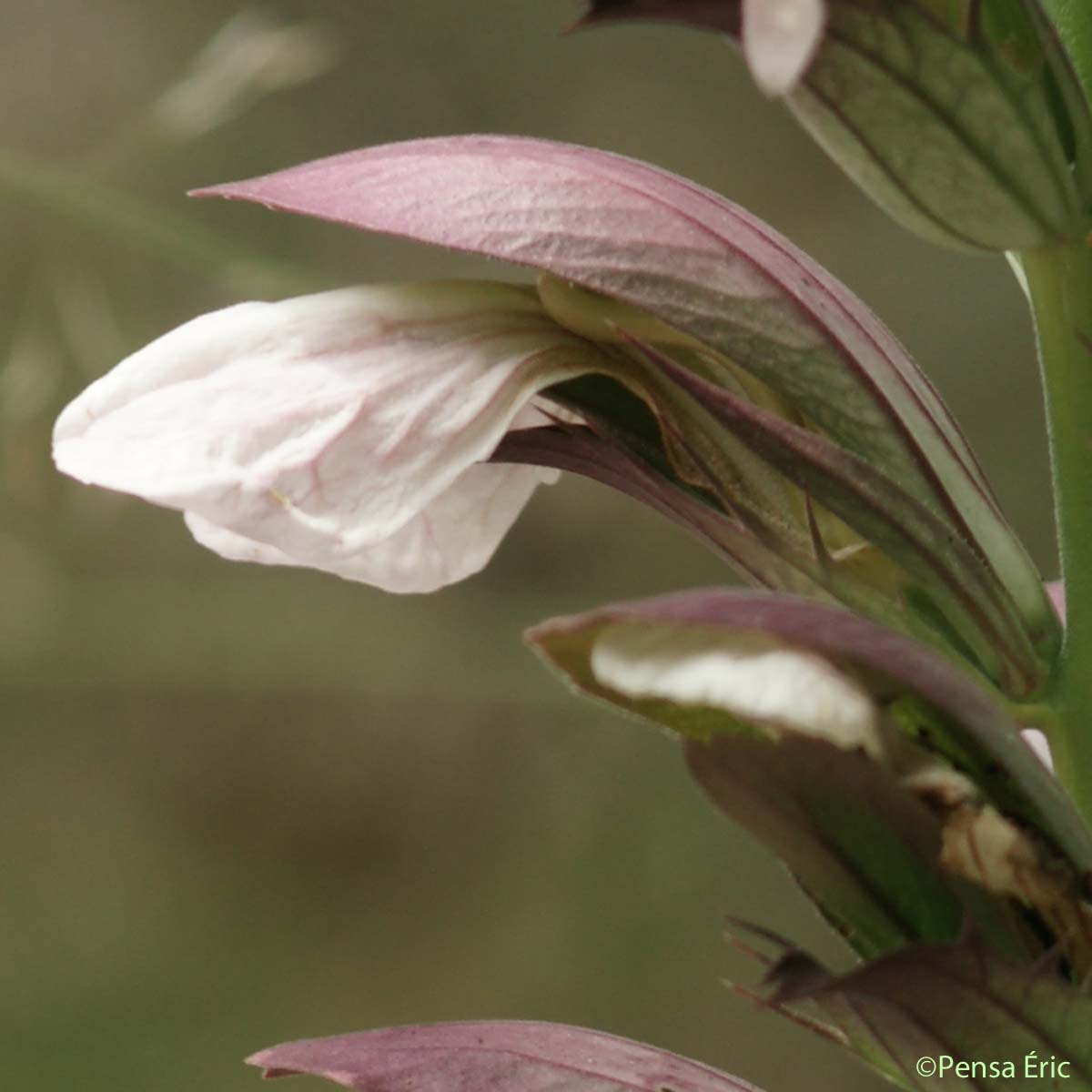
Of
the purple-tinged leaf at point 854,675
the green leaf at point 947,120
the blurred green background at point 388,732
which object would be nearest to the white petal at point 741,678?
the purple-tinged leaf at point 854,675

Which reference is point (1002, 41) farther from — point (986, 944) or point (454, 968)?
point (454, 968)

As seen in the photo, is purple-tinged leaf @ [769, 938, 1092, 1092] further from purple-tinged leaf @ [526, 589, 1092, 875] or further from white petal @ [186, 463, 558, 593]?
white petal @ [186, 463, 558, 593]

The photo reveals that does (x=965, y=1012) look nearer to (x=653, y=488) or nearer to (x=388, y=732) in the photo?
(x=653, y=488)

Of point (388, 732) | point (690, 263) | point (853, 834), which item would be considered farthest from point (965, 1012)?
point (388, 732)

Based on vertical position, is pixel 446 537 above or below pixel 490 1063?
above

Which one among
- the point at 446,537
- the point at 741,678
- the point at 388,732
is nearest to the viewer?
the point at 741,678

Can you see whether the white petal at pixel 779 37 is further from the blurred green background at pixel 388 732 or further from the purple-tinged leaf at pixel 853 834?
the blurred green background at pixel 388 732

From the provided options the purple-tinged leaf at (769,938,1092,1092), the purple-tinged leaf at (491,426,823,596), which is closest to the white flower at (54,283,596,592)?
the purple-tinged leaf at (491,426,823,596)
